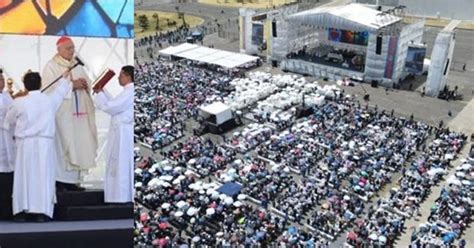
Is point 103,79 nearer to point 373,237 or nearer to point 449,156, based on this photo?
point 373,237

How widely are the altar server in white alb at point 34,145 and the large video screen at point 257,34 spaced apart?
4608 cm

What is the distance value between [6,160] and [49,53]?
2.10 metres

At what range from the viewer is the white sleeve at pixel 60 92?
9.37m

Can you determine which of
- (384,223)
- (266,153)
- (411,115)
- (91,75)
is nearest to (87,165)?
(91,75)

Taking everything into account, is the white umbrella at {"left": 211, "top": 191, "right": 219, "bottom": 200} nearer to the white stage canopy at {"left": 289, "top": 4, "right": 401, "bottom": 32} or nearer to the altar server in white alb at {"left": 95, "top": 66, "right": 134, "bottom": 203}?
the altar server in white alb at {"left": 95, "top": 66, "right": 134, "bottom": 203}

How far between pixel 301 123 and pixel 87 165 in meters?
27.3

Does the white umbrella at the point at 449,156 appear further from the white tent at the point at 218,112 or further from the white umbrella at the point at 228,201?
the white tent at the point at 218,112

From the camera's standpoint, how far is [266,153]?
31797 mm

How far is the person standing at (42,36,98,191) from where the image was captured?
373 inches

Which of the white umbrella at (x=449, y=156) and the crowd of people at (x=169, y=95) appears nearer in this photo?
the white umbrella at (x=449, y=156)

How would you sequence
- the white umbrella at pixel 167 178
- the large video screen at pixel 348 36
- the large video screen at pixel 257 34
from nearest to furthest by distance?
the white umbrella at pixel 167 178, the large video screen at pixel 348 36, the large video screen at pixel 257 34

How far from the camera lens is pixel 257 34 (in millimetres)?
54438

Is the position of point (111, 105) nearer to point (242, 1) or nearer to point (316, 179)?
point (316, 179)

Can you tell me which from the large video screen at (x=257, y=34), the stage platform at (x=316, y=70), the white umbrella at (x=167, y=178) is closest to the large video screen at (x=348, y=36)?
the stage platform at (x=316, y=70)
